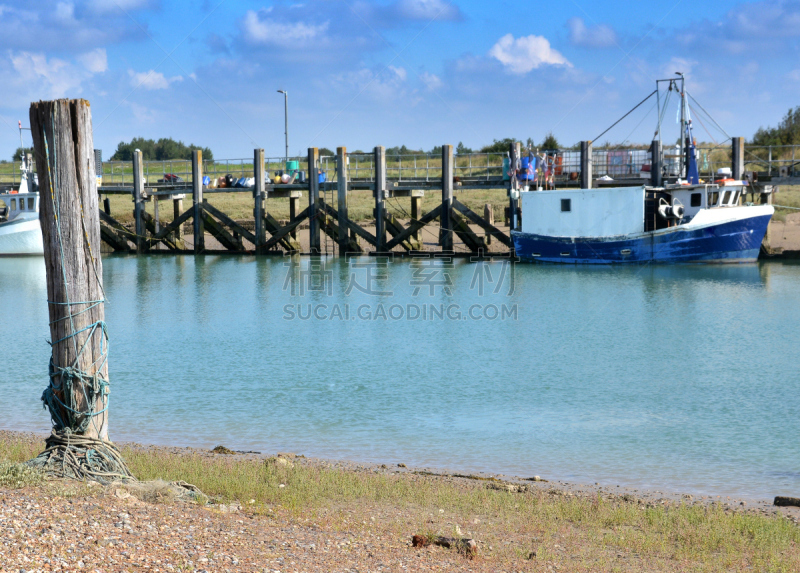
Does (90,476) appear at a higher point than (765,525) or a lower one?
higher

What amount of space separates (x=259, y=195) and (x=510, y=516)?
31.4 meters

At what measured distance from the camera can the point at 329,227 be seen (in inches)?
1452

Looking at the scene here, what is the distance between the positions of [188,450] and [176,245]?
32.5 meters

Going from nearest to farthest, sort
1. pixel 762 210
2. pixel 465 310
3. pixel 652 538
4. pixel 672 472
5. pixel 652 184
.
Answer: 1. pixel 652 538
2. pixel 672 472
3. pixel 465 310
4. pixel 762 210
5. pixel 652 184

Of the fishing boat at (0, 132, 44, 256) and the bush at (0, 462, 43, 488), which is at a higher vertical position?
the fishing boat at (0, 132, 44, 256)

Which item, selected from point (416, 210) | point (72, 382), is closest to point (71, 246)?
point (72, 382)

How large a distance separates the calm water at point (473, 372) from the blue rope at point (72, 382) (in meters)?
3.61

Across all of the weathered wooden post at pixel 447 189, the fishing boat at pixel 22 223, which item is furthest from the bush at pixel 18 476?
the fishing boat at pixel 22 223

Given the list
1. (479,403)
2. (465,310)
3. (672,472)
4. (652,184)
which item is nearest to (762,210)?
(652,184)

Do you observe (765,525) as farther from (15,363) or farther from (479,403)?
(15,363)

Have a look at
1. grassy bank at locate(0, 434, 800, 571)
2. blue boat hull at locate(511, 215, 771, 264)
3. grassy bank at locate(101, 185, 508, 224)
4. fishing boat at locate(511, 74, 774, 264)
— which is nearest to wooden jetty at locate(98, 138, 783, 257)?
fishing boat at locate(511, 74, 774, 264)

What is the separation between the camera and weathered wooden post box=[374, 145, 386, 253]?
34656mm

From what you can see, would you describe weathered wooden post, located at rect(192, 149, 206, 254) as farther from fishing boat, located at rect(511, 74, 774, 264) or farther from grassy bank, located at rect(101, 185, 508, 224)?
fishing boat, located at rect(511, 74, 774, 264)

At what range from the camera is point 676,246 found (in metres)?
30.4
